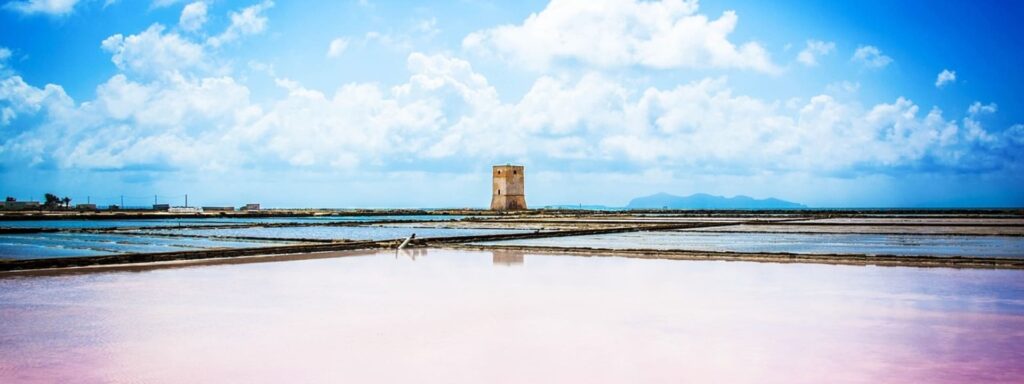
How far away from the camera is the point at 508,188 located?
53.4 metres

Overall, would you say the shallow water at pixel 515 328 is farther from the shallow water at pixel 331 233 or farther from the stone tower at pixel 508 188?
the stone tower at pixel 508 188

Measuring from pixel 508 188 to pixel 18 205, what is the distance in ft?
109

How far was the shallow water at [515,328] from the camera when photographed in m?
4.44

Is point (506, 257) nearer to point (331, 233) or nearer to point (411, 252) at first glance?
point (411, 252)

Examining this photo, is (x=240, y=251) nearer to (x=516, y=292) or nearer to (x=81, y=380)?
(x=516, y=292)

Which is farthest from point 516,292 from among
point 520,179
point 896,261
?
point 520,179

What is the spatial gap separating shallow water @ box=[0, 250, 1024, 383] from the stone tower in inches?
1724


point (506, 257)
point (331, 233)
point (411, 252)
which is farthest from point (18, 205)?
point (506, 257)

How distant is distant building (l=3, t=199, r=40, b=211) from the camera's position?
52.2 m

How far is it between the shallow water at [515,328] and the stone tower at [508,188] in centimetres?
4380

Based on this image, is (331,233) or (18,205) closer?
(331,233)

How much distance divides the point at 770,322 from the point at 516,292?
273cm

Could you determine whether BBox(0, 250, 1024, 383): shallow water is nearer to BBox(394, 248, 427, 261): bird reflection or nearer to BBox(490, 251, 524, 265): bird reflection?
BBox(490, 251, 524, 265): bird reflection

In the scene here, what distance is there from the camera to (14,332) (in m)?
5.57
